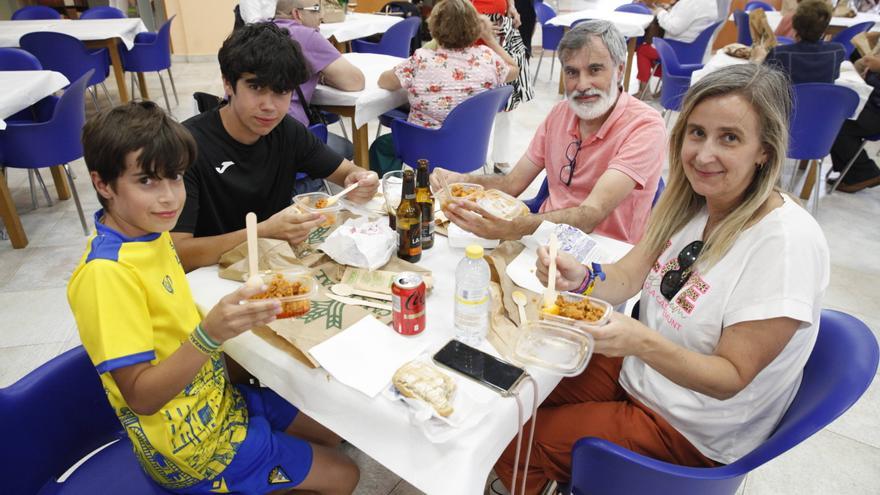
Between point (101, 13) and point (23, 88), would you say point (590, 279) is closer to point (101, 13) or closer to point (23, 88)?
point (23, 88)

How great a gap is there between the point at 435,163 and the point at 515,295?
78.6 inches

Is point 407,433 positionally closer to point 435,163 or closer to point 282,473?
point 282,473

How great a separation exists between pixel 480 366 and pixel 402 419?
0.21 meters

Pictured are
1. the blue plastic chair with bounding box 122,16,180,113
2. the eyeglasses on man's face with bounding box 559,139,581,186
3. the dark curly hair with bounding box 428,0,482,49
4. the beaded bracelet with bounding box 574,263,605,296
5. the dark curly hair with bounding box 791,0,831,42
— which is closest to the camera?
the beaded bracelet with bounding box 574,263,605,296

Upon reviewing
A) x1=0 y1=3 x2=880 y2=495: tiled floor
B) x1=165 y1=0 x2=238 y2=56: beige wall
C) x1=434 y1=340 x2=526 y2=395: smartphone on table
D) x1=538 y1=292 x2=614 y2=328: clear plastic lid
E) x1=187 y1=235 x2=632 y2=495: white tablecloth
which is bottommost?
x1=0 y1=3 x2=880 y2=495: tiled floor

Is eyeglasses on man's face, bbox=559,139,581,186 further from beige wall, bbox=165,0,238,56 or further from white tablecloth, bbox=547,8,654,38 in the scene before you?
beige wall, bbox=165,0,238,56

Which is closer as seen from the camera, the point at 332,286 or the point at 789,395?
the point at 789,395

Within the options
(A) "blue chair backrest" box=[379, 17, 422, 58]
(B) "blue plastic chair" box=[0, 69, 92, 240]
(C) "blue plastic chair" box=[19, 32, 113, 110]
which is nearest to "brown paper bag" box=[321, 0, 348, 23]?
(A) "blue chair backrest" box=[379, 17, 422, 58]

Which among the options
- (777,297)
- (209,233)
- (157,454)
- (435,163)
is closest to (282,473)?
(157,454)

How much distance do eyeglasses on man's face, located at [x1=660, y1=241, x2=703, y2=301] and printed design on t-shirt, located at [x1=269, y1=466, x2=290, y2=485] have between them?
1.07 meters

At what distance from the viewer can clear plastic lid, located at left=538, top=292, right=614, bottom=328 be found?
112 cm

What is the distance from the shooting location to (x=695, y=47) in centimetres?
607

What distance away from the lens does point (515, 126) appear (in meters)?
5.74

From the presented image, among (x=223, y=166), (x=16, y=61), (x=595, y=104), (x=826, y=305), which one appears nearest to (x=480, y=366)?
(x=223, y=166)
